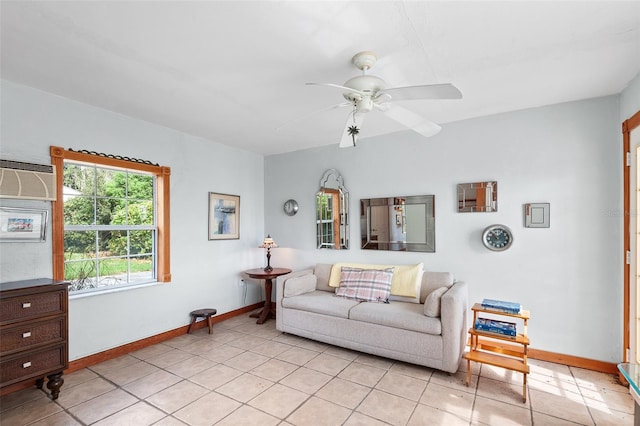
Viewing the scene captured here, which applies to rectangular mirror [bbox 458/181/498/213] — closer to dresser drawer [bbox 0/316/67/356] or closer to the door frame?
the door frame

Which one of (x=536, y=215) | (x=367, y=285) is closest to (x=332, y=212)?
(x=367, y=285)

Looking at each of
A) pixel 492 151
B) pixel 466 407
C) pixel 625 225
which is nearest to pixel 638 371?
pixel 466 407

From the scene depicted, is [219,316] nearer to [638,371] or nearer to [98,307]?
[98,307]

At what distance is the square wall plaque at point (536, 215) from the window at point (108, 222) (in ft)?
12.9

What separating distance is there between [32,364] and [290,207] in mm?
3244

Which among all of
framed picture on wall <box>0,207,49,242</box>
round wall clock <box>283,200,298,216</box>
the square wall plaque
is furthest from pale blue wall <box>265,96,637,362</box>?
framed picture on wall <box>0,207,49,242</box>

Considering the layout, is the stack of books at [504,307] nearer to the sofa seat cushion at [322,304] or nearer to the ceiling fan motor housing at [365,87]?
the sofa seat cushion at [322,304]

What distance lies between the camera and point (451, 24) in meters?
1.81

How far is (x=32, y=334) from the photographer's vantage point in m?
2.29

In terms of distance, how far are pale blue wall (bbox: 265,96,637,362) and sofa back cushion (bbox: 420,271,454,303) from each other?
177 millimetres

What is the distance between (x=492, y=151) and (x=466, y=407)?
2.43 m

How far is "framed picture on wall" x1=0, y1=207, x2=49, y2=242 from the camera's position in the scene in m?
2.47

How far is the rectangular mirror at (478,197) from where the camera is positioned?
3.27 meters

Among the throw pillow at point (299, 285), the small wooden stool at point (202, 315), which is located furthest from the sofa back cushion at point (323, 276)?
the small wooden stool at point (202, 315)
